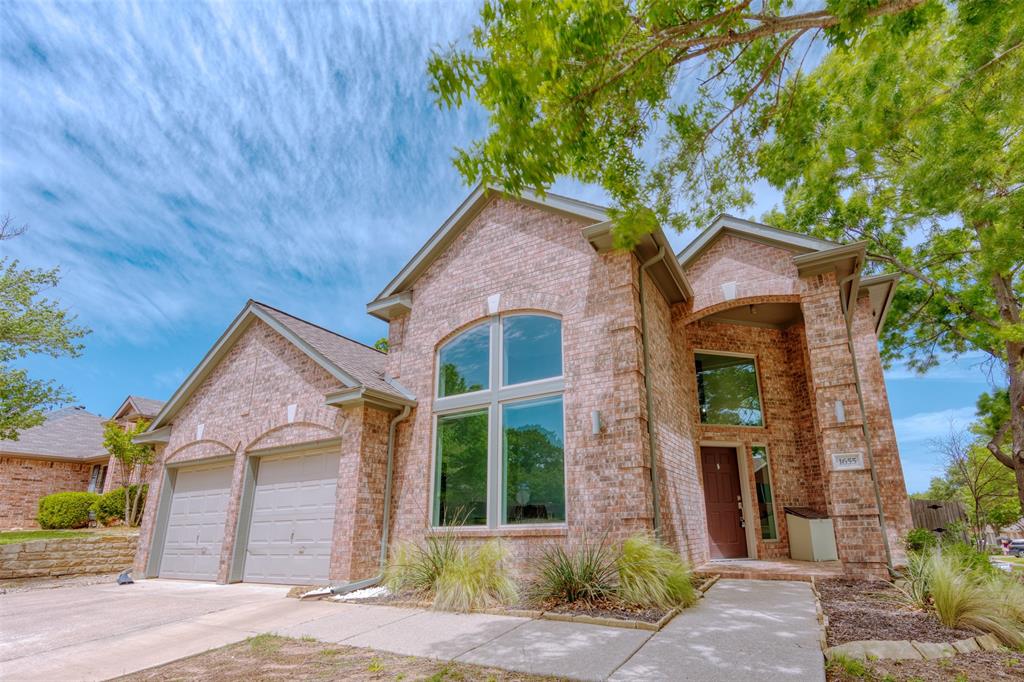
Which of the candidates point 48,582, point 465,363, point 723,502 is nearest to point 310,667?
point 465,363

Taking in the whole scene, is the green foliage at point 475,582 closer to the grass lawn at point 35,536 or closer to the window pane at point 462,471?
the window pane at point 462,471

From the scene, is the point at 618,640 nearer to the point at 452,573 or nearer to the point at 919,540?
the point at 452,573

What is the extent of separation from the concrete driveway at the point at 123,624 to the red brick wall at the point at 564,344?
2652mm

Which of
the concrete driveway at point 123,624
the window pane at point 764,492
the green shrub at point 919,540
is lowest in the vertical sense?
the concrete driveway at point 123,624

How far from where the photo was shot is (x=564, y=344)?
8539 millimetres

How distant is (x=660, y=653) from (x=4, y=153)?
12.0m

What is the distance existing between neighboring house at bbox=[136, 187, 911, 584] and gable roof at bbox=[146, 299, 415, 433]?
0.06 m

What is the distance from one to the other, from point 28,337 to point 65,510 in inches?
327

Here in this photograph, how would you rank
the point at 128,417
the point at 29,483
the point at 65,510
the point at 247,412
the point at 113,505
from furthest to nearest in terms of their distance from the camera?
the point at 128,417 → the point at 29,483 → the point at 113,505 → the point at 65,510 → the point at 247,412

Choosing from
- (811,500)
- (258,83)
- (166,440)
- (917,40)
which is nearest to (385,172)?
(258,83)

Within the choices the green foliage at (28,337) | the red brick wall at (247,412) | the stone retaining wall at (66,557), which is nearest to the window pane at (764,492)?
the red brick wall at (247,412)

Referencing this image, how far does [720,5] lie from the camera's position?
495 centimetres

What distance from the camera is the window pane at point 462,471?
8.77m

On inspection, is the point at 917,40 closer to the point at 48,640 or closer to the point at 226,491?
the point at 48,640
